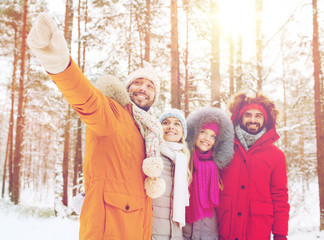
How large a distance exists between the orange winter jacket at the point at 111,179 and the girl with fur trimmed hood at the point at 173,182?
1.81 feet

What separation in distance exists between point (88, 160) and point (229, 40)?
34.6ft

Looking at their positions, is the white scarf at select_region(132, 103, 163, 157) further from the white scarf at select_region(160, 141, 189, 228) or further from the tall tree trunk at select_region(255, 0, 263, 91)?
the tall tree trunk at select_region(255, 0, 263, 91)

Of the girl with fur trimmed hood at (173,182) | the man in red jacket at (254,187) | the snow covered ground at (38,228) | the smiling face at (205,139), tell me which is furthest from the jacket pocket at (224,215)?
the snow covered ground at (38,228)

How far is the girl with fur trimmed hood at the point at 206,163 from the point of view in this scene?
9.94 feet

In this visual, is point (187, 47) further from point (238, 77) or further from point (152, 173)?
point (152, 173)

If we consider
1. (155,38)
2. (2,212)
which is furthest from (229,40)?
(2,212)

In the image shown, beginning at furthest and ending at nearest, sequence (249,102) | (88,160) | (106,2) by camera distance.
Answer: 1. (106,2)
2. (249,102)
3. (88,160)

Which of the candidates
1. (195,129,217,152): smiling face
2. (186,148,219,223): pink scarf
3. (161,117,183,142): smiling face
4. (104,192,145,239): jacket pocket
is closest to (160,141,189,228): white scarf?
(161,117,183,142): smiling face

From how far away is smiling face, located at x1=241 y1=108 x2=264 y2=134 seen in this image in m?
3.45

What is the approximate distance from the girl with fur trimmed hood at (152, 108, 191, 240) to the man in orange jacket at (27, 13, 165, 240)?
488mm

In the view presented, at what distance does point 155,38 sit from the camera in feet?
38.6

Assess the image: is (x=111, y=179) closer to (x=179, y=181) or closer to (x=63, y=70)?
(x=63, y=70)

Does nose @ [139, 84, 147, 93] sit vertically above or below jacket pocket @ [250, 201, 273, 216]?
above

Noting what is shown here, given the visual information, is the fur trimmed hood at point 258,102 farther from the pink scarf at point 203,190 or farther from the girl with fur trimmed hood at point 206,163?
the pink scarf at point 203,190
